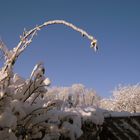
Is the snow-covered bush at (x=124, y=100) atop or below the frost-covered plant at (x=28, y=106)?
atop

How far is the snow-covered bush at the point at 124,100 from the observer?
5791 centimetres

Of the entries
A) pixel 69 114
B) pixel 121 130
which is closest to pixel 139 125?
pixel 121 130

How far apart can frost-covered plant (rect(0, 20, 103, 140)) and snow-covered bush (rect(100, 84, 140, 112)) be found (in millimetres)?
54364

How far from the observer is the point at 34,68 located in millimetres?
2777

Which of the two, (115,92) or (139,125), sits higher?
(115,92)

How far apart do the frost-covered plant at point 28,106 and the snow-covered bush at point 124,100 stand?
54.4 m

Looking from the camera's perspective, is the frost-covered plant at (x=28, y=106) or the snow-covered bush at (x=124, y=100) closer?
the frost-covered plant at (x=28, y=106)

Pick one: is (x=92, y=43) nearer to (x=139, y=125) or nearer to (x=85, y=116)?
(x=85, y=116)

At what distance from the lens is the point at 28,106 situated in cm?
277

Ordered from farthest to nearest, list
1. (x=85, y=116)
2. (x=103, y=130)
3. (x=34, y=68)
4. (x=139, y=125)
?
(x=139, y=125) → (x=103, y=130) → (x=85, y=116) → (x=34, y=68)

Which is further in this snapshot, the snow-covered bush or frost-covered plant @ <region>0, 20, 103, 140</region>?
the snow-covered bush

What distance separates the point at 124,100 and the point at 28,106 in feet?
185

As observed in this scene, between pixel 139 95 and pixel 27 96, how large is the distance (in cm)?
5887

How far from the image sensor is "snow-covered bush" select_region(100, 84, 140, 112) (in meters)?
57.9
